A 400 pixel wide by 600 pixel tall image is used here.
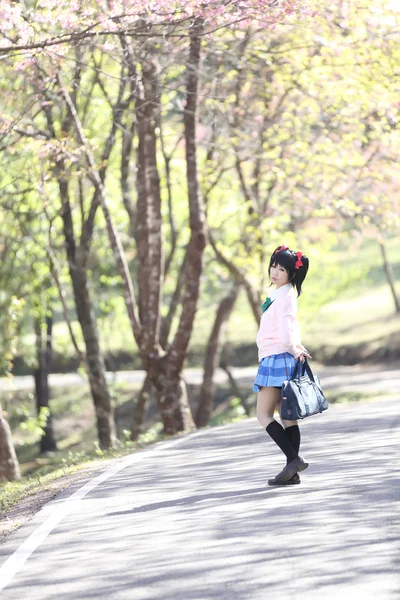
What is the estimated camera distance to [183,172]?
28984mm

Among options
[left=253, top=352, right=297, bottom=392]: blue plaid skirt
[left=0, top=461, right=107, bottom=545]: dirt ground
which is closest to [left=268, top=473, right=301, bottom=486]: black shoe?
[left=253, top=352, right=297, bottom=392]: blue plaid skirt

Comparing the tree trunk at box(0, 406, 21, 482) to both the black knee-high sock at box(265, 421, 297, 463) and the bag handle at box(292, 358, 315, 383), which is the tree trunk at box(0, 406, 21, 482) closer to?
the black knee-high sock at box(265, 421, 297, 463)

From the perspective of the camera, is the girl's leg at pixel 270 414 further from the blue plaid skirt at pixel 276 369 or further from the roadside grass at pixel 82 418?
the roadside grass at pixel 82 418

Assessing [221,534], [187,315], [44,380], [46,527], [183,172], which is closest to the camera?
[221,534]

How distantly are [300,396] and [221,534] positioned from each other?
82.8 inches

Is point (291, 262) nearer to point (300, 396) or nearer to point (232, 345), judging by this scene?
point (300, 396)

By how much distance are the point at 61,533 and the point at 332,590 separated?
8.80ft

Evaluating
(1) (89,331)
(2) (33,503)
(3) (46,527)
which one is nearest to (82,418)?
(1) (89,331)

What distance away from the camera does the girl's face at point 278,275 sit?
941 cm

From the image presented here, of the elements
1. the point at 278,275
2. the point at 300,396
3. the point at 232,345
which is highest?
the point at 278,275

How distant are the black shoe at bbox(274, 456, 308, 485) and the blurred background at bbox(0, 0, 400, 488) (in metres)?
4.55

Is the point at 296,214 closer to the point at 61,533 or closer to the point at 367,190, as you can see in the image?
the point at 367,190

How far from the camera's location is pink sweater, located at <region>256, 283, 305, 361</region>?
928 centimetres

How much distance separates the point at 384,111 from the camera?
1984cm
